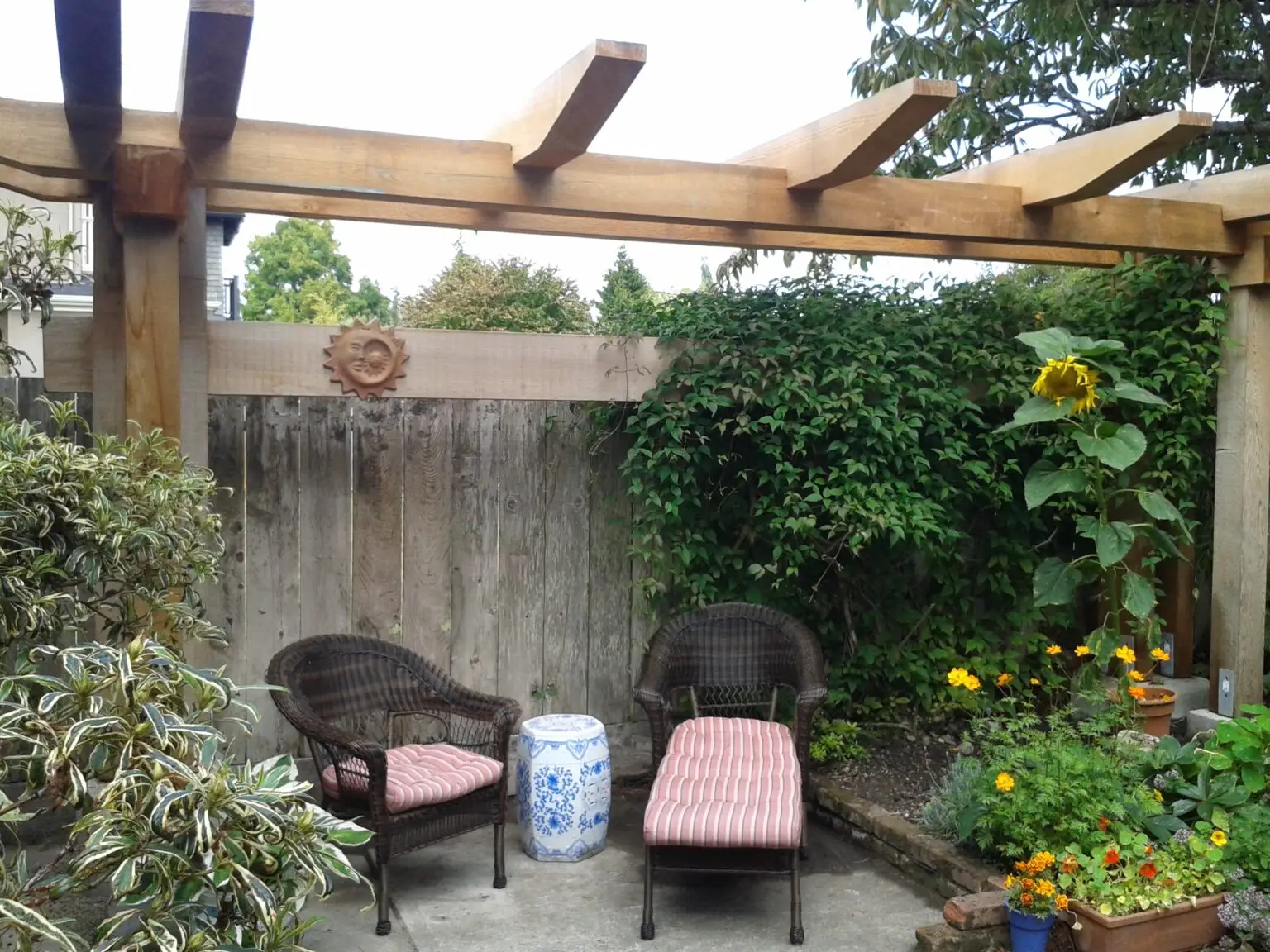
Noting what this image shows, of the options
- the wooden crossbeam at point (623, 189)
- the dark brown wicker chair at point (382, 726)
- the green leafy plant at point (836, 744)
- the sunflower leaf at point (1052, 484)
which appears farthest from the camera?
the green leafy plant at point (836, 744)

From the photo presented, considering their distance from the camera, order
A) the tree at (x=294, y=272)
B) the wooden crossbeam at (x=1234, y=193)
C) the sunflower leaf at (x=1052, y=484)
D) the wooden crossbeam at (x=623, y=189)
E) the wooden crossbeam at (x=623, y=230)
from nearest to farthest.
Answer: the wooden crossbeam at (x=623, y=189) < the sunflower leaf at (x=1052, y=484) < the wooden crossbeam at (x=623, y=230) < the wooden crossbeam at (x=1234, y=193) < the tree at (x=294, y=272)

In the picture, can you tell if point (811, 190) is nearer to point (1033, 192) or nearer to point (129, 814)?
point (1033, 192)

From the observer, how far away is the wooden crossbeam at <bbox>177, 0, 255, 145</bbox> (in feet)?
8.23

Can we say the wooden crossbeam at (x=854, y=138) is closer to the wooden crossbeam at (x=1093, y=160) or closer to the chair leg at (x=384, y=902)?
the wooden crossbeam at (x=1093, y=160)

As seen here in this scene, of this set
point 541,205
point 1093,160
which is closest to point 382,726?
point 541,205

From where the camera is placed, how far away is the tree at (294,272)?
30.8 metres

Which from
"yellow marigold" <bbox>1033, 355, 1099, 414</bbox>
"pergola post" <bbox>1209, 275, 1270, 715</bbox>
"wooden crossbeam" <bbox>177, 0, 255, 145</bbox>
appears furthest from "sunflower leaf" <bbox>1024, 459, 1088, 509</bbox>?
"wooden crossbeam" <bbox>177, 0, 255, 145</bbox>

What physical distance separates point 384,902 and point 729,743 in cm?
134

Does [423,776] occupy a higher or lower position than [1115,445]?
lower

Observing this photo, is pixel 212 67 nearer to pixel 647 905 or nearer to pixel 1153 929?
pixel 647 905

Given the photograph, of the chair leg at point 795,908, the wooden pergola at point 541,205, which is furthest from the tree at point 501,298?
the chair leg at point 795,908

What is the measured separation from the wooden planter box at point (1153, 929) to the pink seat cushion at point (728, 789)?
0.83 meters

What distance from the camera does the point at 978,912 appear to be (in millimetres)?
3186

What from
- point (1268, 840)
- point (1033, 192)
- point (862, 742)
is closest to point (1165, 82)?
point (1033, 192)
